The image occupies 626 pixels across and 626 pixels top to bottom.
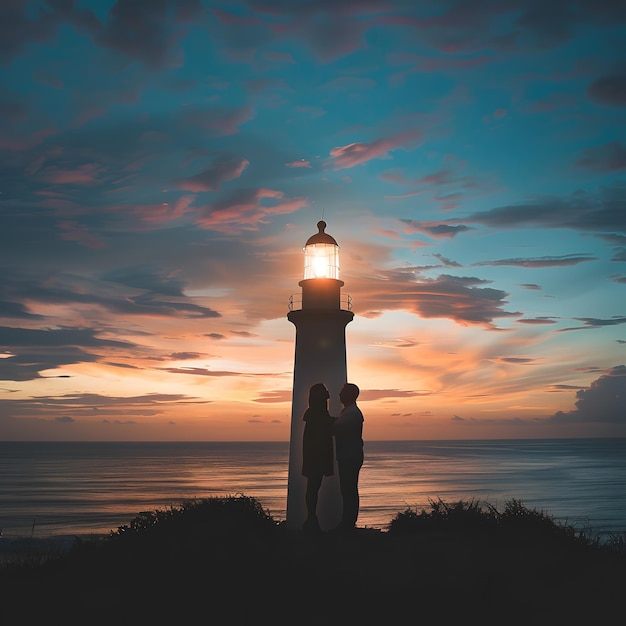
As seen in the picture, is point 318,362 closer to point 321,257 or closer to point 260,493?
point 321,257

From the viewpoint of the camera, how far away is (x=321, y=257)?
52.9 feet

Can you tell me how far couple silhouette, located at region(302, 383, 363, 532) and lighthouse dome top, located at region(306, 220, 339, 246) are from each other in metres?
5.30

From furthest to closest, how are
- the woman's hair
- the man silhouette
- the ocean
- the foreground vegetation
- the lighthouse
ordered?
1. the ocean
2. the lighthouse
3. the woman's hair
4. the man silhouette
5. the foreground vegetation

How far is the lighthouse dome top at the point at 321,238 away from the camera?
16.2 m

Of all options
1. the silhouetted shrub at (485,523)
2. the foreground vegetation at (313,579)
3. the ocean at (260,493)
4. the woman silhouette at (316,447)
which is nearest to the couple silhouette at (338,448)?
the woman silhouette at (316,447)

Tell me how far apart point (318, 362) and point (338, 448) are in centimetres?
368

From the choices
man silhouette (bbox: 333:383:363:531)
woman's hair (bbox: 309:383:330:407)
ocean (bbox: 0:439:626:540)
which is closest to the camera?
man silhouette (bbox: 333:383:363:531)

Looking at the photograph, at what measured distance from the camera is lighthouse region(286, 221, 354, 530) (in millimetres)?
14953

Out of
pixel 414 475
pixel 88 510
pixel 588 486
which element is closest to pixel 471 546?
pixel 88 510

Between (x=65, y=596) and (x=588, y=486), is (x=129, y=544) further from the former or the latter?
(x=588, y=486)

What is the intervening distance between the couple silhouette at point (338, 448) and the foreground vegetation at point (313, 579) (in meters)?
0.63

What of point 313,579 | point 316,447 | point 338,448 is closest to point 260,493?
point 316,447

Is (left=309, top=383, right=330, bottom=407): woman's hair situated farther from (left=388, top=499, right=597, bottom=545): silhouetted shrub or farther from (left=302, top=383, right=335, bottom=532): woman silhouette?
(left=388, top=499, right=597, bottom=545): silhouetted shrub

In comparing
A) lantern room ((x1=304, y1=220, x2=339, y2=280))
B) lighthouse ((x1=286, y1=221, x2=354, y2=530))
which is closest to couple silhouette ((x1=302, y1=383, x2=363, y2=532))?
lighthouse ((x1=286, y1=221, x2=354, y2=530))
